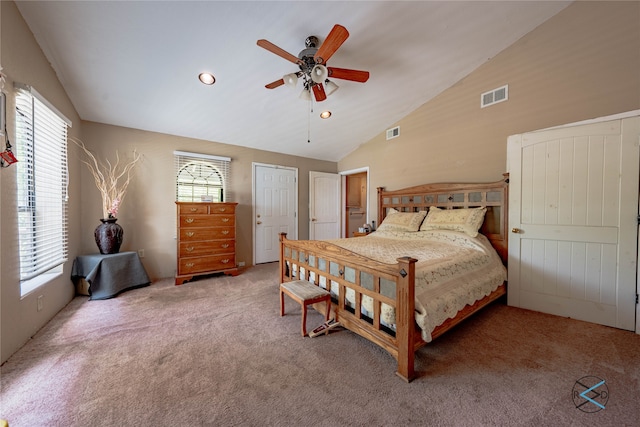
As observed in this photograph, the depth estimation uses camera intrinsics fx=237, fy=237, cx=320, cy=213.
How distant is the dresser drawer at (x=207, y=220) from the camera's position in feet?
11.5

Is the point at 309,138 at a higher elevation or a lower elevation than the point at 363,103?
lower

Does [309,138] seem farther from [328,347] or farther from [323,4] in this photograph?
[328,347]

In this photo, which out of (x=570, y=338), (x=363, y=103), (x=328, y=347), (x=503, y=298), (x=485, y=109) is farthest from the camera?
(x=363, y=103)

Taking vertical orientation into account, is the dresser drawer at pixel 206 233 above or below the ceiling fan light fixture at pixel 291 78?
below

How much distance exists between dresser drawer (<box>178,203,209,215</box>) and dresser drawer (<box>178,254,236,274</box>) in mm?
693

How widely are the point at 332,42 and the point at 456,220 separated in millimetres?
2472

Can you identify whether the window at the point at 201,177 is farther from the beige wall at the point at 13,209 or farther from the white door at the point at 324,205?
the white door at the point at 324,205

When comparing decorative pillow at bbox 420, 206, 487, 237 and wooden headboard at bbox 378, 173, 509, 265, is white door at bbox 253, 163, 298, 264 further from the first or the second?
decorative pillow at bbox 420, 206, 487, 237

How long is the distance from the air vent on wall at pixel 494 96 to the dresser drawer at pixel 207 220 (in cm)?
399

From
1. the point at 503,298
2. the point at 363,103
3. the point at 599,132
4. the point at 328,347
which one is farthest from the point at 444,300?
the point at 363,103

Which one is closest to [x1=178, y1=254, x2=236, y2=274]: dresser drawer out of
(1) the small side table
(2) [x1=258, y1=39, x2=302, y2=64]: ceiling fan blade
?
(1) the small side table

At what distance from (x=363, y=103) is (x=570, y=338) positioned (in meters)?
3.47

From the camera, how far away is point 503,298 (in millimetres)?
2842

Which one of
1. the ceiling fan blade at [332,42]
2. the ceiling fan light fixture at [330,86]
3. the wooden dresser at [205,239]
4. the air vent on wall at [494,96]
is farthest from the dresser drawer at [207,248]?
the air vent on wall at [494,96]
